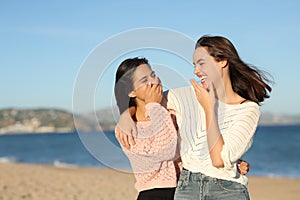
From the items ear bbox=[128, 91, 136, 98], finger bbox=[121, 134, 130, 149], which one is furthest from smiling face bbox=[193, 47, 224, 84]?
finger bbox=[121, 134, 130, 149]

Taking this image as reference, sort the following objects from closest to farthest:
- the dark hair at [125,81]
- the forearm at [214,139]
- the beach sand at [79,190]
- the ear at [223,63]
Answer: the forearm at [214,139], the ear at [223,63], the dark hair at [125,81], the beach sand at [79,190]

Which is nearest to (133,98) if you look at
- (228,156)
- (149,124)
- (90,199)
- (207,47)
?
(149,124)

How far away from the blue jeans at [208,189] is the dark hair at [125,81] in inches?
22.2

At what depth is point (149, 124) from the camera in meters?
3.15

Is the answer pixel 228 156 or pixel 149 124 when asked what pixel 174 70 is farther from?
pixel 228 156

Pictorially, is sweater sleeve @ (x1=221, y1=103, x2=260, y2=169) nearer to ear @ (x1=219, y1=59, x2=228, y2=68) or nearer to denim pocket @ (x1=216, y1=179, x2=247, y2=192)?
denim pocket @ (x1=216, y1=179, x2=247, y2=192)

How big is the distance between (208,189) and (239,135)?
1.09ft

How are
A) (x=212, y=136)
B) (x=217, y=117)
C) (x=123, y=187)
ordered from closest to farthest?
(x=212, y=136) < (x=217, y=117) < (x=123, y=187)

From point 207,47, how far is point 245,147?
572mm

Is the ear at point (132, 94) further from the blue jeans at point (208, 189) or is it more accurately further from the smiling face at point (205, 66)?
the blue jeans at point (208, 189)

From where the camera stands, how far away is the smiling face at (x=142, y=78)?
10.1 ft

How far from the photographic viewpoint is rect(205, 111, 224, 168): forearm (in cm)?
271

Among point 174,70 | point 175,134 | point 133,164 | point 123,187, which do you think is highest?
point 174,70

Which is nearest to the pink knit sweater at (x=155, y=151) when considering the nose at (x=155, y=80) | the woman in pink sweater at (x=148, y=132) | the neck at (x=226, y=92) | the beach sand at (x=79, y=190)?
the woman in pink sweater at (x=148, y=132)
